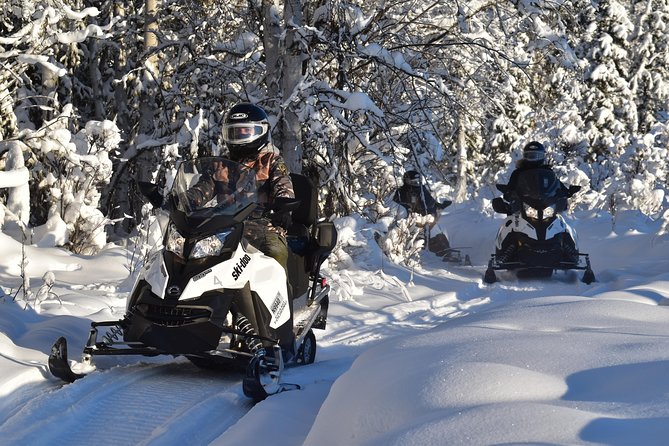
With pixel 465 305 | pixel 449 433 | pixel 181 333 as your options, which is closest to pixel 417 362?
pixel 449 433

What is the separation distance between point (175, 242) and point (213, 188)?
454mm

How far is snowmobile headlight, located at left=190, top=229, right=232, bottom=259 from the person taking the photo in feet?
19.0

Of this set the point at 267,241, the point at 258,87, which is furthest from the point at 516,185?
the point at 267,241

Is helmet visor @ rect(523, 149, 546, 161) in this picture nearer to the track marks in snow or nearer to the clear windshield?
the clear windshield

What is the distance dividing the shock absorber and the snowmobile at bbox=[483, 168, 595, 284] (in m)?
6.68

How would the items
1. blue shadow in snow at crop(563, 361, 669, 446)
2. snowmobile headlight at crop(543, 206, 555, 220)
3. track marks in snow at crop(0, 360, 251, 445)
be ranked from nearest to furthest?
blue shadow in snow at crop(563, 361, 669, 446)
track marks in snow at crop(0, 360, 251, 445)
snowmobile headlight at crop(543, 206, 555, 220)

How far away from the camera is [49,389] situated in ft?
18.3

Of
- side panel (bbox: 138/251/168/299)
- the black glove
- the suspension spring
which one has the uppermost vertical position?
the black glove

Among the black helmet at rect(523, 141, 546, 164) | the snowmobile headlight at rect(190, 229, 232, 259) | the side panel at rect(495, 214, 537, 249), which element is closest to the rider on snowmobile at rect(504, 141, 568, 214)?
the black helmet at rect(523, 141, 546, 164)

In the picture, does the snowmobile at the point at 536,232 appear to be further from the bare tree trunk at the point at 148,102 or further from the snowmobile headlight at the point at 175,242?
the snowmobile headlight at the point at 175,242

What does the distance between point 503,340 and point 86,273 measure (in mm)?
7002

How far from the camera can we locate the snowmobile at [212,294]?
18.6 feet

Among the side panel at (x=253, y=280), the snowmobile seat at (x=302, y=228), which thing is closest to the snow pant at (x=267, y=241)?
the side panel at (x=253, y=280)

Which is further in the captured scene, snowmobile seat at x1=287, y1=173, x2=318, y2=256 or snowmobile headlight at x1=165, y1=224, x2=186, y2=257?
snowmobile seat at x1=287, y1=173, x2=318, y2=256
